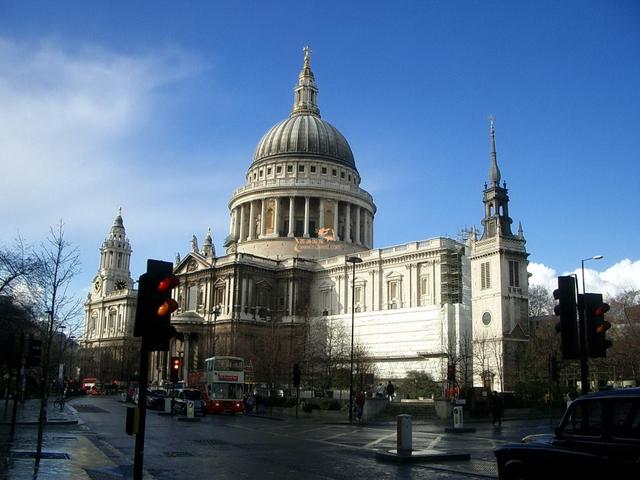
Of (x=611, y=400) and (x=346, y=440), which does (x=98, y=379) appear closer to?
(x=346, y=440)

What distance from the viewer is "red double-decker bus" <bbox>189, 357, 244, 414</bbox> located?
5416 centimetres

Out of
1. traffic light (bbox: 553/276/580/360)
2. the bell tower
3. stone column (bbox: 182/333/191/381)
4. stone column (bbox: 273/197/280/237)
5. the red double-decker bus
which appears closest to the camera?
traffic light (bbox: 553/276/580/360)

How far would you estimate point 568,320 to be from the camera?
588 inches

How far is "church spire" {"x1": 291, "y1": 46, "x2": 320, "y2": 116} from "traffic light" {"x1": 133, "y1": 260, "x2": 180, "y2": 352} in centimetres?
11578

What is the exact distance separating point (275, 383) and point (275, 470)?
53710mm

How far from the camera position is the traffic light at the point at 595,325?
591 inches

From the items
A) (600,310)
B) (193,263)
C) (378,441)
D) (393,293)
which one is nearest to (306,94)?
(193,263)

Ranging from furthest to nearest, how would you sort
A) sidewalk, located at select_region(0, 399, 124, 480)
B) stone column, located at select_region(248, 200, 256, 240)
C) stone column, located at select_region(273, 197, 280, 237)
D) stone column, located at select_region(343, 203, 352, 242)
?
stone column, located at select_region(248, 200, 256, 240), stone column, located at select_region(343, 203, 352, 242), stone column, located at select_region(273, 197, 280, 237), sidewalk, located at select_region(0, 399, 124, 480)

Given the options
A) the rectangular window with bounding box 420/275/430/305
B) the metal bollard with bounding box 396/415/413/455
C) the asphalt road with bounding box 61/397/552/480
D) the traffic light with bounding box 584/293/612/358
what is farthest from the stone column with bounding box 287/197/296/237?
the traffic light with bounding box 584/293/612/358

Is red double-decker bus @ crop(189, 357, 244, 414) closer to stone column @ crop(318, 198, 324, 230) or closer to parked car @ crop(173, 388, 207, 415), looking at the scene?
parked car @ crop(173, 388, 207, 415)

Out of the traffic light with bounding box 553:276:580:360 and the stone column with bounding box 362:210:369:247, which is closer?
the traffic light with bounding box 553:276:580:360

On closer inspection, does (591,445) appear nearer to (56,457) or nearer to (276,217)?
(56,457)

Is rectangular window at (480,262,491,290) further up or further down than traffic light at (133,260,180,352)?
further up

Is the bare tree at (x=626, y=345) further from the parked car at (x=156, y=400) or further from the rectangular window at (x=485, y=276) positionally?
the parked car at (x=156, y=400)
